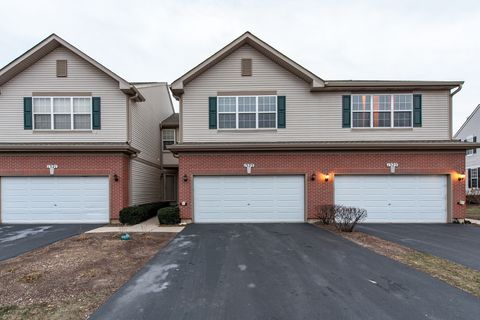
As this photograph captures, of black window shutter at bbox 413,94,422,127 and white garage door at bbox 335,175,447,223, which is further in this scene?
black window shutter at bbox 413,94,422,127

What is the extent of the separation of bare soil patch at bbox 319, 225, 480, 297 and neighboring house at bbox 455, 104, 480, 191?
22.6m

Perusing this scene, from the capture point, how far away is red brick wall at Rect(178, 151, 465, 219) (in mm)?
11469

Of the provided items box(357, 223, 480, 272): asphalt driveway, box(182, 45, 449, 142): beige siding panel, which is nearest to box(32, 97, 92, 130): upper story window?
box(182, 45, 449, 142): beige siding panel

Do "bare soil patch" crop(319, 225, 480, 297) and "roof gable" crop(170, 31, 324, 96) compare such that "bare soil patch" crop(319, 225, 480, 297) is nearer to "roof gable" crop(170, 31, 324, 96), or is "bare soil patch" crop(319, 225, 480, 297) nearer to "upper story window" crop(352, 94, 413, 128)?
"upper story window" crop(352, 94, 413, 128)

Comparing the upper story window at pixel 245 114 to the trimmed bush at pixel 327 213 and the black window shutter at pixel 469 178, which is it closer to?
the trimmed bush at pixel 327 213

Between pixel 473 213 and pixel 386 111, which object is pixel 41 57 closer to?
pixel 386 111

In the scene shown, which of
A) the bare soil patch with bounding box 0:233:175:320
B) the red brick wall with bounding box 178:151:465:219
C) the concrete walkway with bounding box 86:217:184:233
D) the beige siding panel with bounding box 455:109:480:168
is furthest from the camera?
the beige siding panel with bounding box 455:109:480:168

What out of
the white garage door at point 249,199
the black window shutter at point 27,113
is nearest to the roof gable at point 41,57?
the black window shutter at point 27,113

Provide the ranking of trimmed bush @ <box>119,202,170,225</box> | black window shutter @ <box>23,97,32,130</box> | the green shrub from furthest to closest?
black window shutter @ <box>23,97,32,130</box> → trimmed bush @ <box>119,202,170,225</box> → the green shrub

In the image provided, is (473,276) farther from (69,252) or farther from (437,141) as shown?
(69,252)

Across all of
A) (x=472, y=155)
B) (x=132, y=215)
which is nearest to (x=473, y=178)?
(x=472, y=155)

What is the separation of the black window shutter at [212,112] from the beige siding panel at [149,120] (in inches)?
173

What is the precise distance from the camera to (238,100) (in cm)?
1198

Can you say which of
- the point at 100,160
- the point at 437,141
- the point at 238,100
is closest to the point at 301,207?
the point at 238,100
